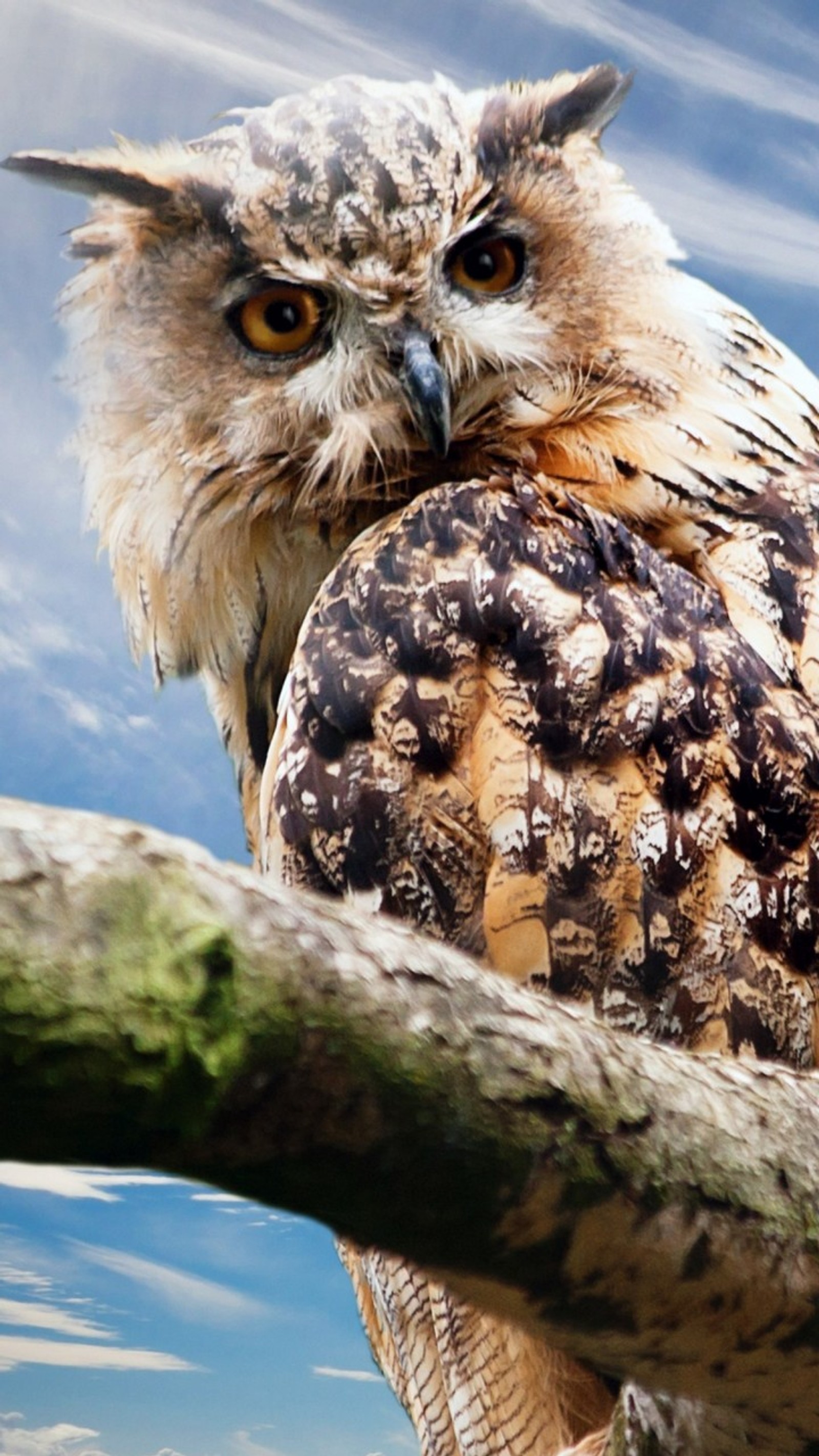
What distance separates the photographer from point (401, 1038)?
64cm

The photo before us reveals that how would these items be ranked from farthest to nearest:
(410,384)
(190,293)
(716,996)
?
(190,293), (410,384), (716,996)

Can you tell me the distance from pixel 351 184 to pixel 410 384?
0.71 ft

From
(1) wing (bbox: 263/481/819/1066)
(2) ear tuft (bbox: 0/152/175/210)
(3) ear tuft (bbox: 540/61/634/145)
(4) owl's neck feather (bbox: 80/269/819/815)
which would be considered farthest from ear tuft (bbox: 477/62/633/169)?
(1) wing (bbox: 263/481/819/1066)

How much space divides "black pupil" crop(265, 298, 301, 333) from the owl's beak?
0.48 ft

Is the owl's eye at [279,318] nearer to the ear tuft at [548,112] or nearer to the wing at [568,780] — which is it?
the ear tuft at [548,112]

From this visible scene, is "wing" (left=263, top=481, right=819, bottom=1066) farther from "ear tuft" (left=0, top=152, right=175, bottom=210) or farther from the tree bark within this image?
"ear tuft" (left=0, top=152, right=175, bottom=210)

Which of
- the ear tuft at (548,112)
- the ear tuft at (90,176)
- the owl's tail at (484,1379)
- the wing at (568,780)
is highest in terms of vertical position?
the ear tuft at (548,112)

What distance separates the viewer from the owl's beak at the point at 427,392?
1.57 metres

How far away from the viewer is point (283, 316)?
1706mm

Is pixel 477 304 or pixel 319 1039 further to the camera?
pixel 477 304

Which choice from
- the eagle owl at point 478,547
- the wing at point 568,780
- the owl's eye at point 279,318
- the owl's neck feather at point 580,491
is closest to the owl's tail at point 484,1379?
the eagle owl at point 478,547

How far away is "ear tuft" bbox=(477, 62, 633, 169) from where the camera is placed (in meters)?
1.70

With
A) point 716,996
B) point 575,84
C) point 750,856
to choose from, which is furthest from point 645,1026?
point 575,84

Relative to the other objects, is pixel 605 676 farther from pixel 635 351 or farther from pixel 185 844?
pixel 185 844
